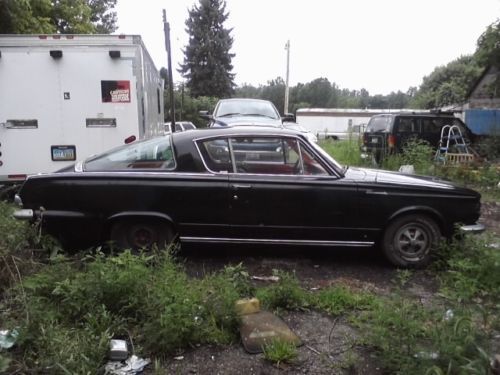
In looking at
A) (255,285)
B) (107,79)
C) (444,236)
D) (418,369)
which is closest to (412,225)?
(444,236)

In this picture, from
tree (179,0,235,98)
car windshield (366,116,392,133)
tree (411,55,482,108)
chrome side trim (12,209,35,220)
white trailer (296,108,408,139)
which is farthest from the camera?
tree (179,0,235,98)

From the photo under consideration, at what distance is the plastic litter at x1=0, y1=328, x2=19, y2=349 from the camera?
2.97m

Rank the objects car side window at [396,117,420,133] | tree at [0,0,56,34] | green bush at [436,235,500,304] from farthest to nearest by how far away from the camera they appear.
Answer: car side window at [396,117,420,133], tree at [0,0,56,34], green bush at [436,235,500,304]

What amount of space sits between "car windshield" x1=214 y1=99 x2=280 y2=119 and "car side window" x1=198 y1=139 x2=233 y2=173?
653 centimetres

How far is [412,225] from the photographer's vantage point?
16.5ft

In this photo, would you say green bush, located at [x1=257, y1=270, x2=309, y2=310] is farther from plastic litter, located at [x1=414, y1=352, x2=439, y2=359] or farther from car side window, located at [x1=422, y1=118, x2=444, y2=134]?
car side window, located at [x1=422, y1=118, x2=444, y2=134]

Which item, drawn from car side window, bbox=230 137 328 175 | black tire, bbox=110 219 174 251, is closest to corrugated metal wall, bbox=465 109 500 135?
car side window, bbox=230 137 328 175

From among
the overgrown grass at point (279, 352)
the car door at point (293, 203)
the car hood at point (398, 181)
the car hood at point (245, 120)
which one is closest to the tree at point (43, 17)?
the car hood at point (245, 120)

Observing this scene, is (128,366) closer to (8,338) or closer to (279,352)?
(8,338)

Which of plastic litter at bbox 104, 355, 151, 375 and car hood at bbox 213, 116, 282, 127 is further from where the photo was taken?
car hood at bbox 213, 116, 282, 127

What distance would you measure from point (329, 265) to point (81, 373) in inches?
118

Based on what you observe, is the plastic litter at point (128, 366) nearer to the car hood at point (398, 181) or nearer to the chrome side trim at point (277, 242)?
the chrome side trim at point (277, 242)

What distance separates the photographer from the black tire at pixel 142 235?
4.90m

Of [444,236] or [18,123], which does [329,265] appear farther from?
[18,123]
